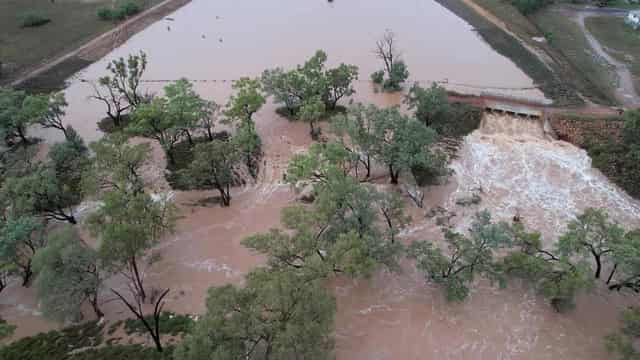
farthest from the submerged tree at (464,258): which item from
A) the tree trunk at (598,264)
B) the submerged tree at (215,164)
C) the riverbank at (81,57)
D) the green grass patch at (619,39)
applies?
the riverbank at (81,57)

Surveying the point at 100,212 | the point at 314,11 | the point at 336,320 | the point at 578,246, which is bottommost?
the point at 336,320

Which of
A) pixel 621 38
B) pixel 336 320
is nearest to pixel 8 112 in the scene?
pixel 336 320

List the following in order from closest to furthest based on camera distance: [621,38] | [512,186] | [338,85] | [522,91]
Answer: [512,186], [338,85], [522,91], [621,38]

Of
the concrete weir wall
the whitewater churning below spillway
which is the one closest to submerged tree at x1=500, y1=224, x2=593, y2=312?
the whitewater churning below spillway

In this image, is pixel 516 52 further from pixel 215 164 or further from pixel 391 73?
pixel 215 164

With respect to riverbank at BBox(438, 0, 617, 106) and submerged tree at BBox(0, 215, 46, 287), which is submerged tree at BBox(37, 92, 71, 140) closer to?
submerged tree at BBox(0, 215, 46, 287)

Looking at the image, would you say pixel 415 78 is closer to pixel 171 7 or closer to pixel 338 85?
pixel 338 85

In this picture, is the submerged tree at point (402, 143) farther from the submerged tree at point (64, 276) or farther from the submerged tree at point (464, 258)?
the submerged tree at point (64, 276)
